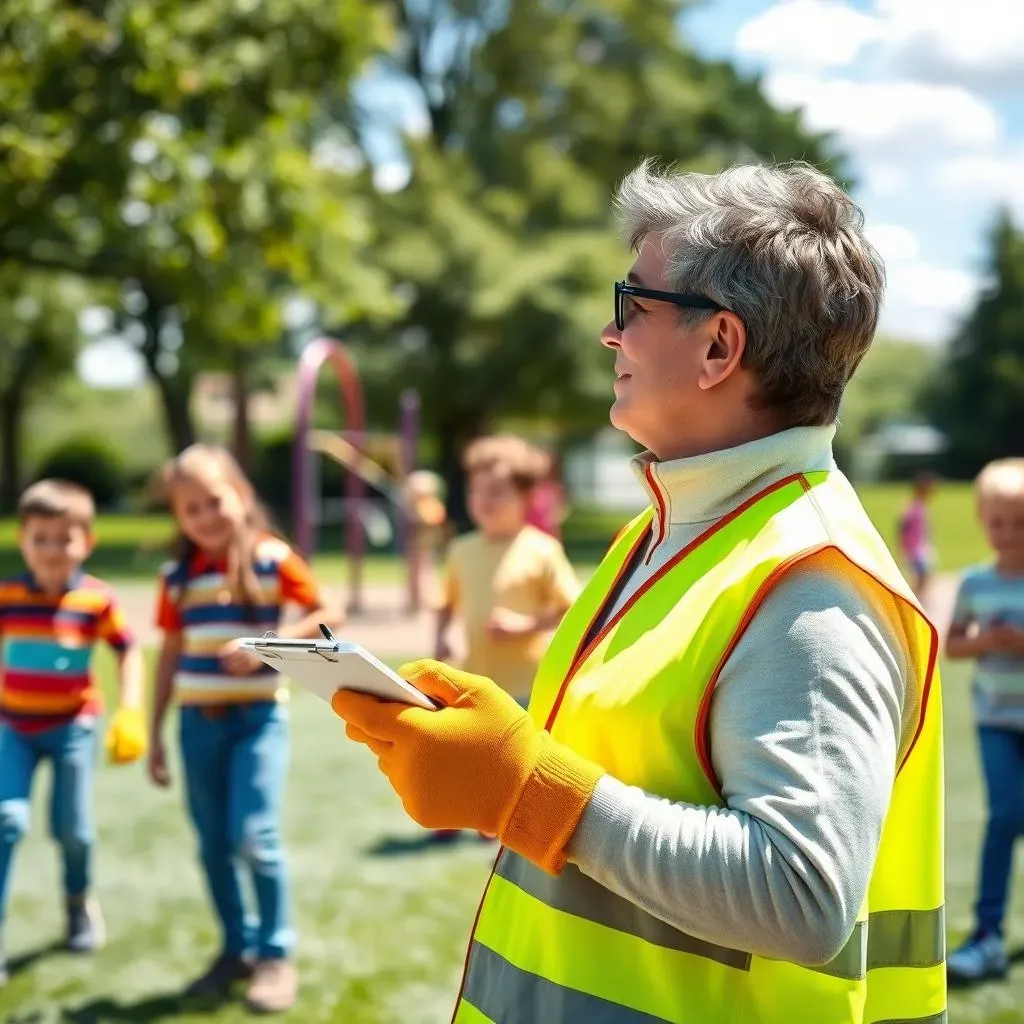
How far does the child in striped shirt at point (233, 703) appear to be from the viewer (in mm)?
4164

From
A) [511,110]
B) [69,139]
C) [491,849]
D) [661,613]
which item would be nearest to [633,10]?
[511,110]

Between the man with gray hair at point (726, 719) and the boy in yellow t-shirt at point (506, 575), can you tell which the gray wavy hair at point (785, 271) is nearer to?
the man with gray hair at point (726, 719)

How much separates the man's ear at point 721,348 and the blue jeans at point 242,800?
9.66 ft

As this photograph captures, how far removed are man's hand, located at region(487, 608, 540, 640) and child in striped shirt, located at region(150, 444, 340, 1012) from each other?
962mm

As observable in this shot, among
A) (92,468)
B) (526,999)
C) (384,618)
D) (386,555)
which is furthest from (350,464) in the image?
(92,468)

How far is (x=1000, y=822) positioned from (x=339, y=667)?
3549 mm

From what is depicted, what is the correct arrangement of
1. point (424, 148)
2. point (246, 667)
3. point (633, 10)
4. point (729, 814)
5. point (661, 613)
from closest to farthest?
point (729, 814)
point (661, 613)
point (246, 667)
point (424, 148)
point (633, 10)

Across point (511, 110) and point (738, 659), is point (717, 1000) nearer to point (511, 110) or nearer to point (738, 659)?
point (738, 659)

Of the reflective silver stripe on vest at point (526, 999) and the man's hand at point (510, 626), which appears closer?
the reflective silver stripe on vest at point (526, 999)

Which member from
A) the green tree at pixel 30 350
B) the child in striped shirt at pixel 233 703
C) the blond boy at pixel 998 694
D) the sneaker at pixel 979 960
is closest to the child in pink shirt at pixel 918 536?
the blond boy at pixel 998 694

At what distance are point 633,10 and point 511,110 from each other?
345cm

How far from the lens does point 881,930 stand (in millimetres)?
1601

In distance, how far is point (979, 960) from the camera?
14.3ft

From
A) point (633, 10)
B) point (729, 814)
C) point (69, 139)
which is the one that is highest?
point (633, 10)
